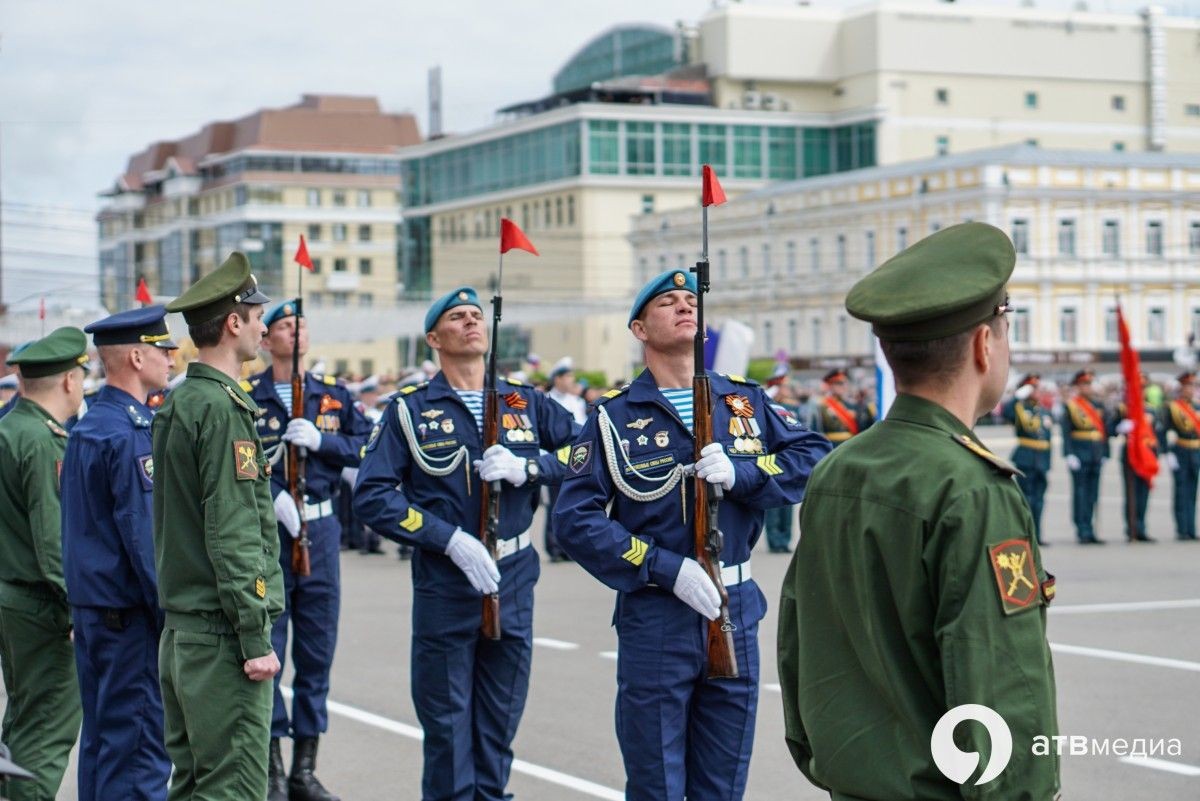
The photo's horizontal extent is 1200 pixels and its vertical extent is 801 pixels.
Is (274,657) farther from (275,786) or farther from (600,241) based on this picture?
(600,241)

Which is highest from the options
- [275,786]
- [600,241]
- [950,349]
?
[600,241]

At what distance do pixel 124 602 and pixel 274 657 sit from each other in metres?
1.03

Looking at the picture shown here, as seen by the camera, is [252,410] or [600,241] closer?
[252,410]

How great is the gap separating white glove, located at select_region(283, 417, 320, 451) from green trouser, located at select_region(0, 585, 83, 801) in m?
1.78

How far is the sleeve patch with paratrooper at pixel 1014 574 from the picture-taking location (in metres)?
3.59

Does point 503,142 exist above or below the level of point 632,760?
above

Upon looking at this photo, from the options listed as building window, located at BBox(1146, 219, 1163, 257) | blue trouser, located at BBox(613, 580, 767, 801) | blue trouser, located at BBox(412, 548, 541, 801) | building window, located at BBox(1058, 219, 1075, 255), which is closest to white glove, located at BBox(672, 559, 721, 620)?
blue trouser, located at BBox(613, 580, 767, 801)

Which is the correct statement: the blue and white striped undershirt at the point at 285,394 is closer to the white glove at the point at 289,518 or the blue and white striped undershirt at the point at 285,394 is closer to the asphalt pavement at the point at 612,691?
the white glove at the point at 289,518

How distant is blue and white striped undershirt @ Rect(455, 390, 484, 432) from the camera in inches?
307

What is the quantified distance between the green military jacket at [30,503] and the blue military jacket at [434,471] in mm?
1241

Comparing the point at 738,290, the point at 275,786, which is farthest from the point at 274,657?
the point at 738,290

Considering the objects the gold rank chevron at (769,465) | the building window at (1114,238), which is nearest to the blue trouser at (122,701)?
the gold rank chevron at (769,465)

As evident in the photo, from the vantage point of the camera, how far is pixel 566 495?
21.1ft

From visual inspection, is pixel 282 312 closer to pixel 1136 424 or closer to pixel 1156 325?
pixel 1136 424
